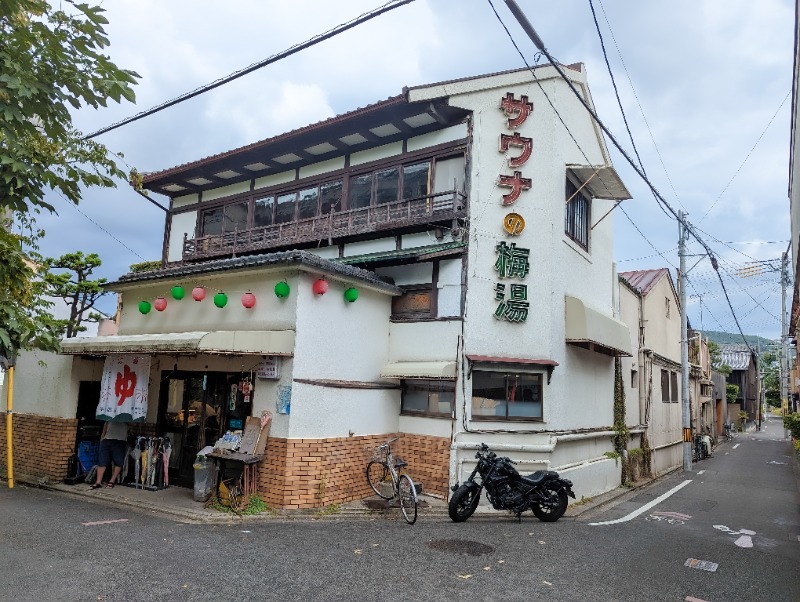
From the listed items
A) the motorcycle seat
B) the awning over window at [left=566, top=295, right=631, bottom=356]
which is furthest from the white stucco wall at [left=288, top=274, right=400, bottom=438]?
the awning over window at [left=566, top=295, right=631, bottom=356]

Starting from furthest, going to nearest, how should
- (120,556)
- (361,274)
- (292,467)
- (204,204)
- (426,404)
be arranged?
(204,204) < (426,404) < (361,274) < (292,467) < (120,556)

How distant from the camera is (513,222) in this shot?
12.7 meters

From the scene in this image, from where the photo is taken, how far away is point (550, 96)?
13.4 metres

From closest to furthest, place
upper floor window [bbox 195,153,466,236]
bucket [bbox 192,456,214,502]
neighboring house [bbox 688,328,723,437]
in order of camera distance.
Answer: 1. bucket [bbox 192,456,214,502]
2. upper floor window [bbox 195,153,466,236]
3. neighboring house [bbox 688,328,723,437]

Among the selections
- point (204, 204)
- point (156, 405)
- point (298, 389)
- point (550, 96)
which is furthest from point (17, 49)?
point (204, 204)

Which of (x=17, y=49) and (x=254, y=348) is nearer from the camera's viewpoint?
(x=17, y=49)

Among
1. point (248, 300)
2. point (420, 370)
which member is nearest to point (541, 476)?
point (420, 370)

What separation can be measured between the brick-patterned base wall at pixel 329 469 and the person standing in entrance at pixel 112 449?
426 centimetres

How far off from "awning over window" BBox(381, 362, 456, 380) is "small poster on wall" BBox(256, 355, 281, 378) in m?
2.99

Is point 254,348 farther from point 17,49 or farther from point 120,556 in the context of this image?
point 17,49

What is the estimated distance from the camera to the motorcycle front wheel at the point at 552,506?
10820 millimetres

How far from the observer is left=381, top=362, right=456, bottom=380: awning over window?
39.2 ft

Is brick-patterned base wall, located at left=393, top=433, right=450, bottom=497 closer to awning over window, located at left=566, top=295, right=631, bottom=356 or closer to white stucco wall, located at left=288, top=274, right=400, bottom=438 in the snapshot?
white stucco wall, located at left=288, top=274, right=400, bottom=438

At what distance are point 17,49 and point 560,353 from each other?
11.7 m
